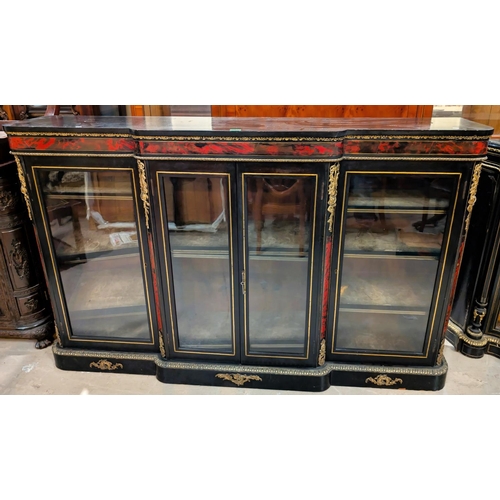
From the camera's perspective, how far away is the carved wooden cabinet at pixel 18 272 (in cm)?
214

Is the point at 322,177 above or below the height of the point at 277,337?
above

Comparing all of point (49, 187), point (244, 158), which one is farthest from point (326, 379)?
point (49, 187)

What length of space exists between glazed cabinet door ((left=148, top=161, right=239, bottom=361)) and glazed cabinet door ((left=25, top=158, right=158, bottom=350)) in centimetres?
12

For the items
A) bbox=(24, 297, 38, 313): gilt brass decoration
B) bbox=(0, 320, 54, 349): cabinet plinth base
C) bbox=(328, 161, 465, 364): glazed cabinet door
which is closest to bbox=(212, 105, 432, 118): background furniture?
bbox=(328, 161, 465, 364): glazed cabinet door

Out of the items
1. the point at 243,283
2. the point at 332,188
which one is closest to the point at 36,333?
the point at 243,283

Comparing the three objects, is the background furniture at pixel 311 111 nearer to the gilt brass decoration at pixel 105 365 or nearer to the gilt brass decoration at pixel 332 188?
the gilt brass decoration at pixel 332 188

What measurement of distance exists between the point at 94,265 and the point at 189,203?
68 centimetres

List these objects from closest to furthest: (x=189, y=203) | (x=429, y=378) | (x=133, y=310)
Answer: (x=189, y=203) < (x=429, y=378) < (x=133, y=310)

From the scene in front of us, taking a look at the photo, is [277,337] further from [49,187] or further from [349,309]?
[49,187]

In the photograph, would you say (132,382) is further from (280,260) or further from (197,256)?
(280,260)

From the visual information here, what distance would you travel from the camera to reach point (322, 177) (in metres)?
1.72

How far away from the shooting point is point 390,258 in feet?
6.55

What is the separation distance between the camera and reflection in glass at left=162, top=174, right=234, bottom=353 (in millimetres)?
1839

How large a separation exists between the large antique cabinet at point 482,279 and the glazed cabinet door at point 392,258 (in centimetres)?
41
